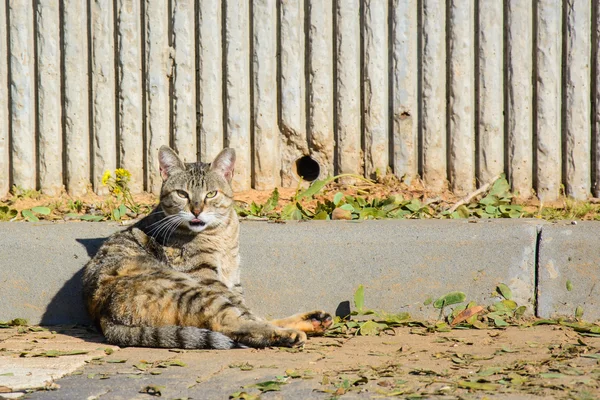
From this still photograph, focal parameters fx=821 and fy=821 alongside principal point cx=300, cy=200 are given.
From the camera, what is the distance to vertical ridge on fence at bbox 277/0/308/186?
23.8ft

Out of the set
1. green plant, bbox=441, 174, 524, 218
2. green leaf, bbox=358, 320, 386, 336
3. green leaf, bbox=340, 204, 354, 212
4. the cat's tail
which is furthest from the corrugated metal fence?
the cat's tail

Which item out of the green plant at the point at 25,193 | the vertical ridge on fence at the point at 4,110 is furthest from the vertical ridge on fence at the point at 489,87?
the vertical ridge on fence at the point at 4,110

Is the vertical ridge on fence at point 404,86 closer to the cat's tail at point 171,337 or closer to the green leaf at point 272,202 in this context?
the green leaf at point 272,202

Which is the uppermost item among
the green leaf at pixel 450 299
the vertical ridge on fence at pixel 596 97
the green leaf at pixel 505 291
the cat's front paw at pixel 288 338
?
the vertical ridge on fence at pixel 596 97

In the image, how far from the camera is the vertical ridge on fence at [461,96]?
7.16 m

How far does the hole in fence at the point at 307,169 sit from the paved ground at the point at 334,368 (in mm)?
2490

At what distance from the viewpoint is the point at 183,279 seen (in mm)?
5379

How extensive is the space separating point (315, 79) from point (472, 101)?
4.60ft

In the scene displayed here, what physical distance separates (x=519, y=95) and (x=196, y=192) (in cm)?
307

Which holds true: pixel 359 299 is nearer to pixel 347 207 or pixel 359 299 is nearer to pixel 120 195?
pixel 347 207

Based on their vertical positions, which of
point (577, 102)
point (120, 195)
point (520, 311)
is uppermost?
point (577, 102)

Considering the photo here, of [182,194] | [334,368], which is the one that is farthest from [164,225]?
[334,368]

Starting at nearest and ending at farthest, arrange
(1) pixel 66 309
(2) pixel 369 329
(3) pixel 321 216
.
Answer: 1. (2) pixel 369 329
2. (1) pixel 66 309
3. (3) pixel 321 216

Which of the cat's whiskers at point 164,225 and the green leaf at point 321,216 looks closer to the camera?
the cat's whiskers at point 164,225
